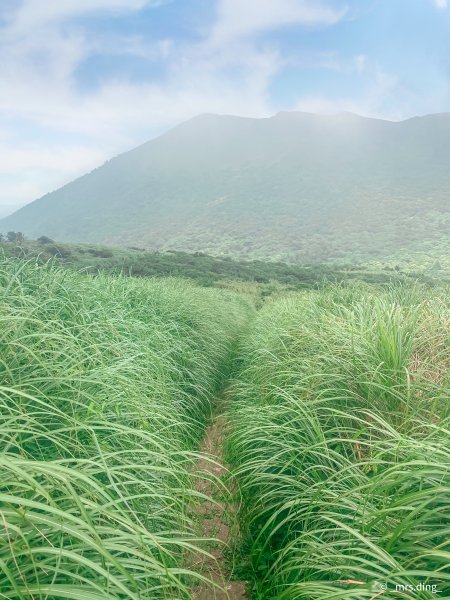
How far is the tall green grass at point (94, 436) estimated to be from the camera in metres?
1.32

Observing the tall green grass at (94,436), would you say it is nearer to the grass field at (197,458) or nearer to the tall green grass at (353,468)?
the grass field at (197,458)

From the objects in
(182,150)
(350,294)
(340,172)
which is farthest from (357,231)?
(182,150)

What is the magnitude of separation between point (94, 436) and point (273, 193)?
431 ft

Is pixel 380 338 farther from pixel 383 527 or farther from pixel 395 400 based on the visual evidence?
pixel 383 527

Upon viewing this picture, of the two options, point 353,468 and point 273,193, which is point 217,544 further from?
point 273,193

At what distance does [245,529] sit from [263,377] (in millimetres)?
1523

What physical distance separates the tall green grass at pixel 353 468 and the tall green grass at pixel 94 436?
48 centimetres

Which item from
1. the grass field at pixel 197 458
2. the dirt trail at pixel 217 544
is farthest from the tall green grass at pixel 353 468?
the dirt trail at pixel 217 544

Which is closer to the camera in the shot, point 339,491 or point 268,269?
point 339,491

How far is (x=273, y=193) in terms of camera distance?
128625 millimetres

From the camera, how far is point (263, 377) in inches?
163

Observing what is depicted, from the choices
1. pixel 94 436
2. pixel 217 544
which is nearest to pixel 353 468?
pixel 217 544

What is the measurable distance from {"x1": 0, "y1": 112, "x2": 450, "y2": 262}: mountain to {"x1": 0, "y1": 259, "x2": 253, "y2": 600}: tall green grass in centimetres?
7006

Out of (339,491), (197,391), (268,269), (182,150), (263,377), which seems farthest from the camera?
(182,150)
